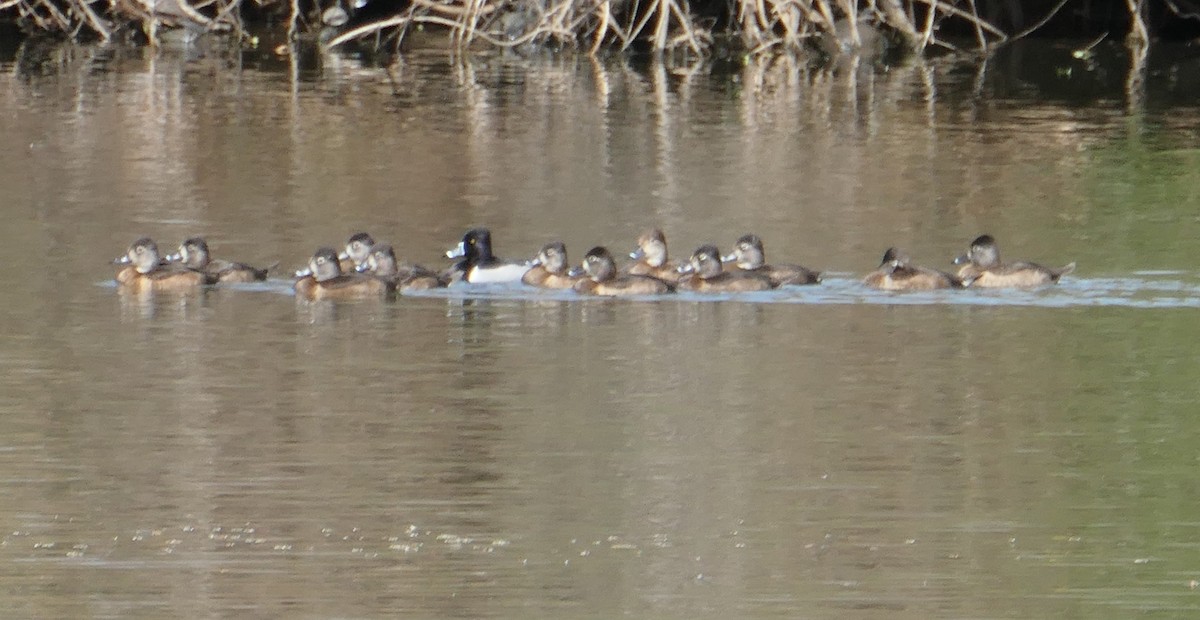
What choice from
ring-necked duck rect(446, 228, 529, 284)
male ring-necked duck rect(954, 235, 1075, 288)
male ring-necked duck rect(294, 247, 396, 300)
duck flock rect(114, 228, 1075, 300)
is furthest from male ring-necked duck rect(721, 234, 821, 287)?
male ring-necked duck rect(294, 247, 396, 300)

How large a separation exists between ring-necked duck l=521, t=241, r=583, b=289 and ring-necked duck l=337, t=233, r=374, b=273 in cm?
87

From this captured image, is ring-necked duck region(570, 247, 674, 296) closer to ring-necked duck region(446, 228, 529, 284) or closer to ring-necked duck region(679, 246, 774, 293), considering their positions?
ring-necked duck region(679, 246, 774, 293)

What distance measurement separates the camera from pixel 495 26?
28.7 m

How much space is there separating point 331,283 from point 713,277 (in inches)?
74.3

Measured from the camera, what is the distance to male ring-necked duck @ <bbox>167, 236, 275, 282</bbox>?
41.9 feet

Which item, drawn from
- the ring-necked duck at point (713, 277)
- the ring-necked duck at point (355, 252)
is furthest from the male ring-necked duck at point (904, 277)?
the ring-necked duck at point (355, 252)

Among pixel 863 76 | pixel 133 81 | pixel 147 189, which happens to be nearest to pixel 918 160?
pixel 147 189

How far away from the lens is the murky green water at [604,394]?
25.1 feet

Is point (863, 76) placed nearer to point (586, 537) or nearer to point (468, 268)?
point (468, 268)

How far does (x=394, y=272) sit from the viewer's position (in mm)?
12875

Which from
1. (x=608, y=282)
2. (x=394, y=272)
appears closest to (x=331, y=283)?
(x=394, y=272)

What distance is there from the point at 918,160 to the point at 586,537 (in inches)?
393

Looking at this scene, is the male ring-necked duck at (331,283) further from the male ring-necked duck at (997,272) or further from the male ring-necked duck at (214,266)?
the male ring-necked duck at (997,272)

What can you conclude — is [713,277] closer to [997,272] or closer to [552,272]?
[552,272]
